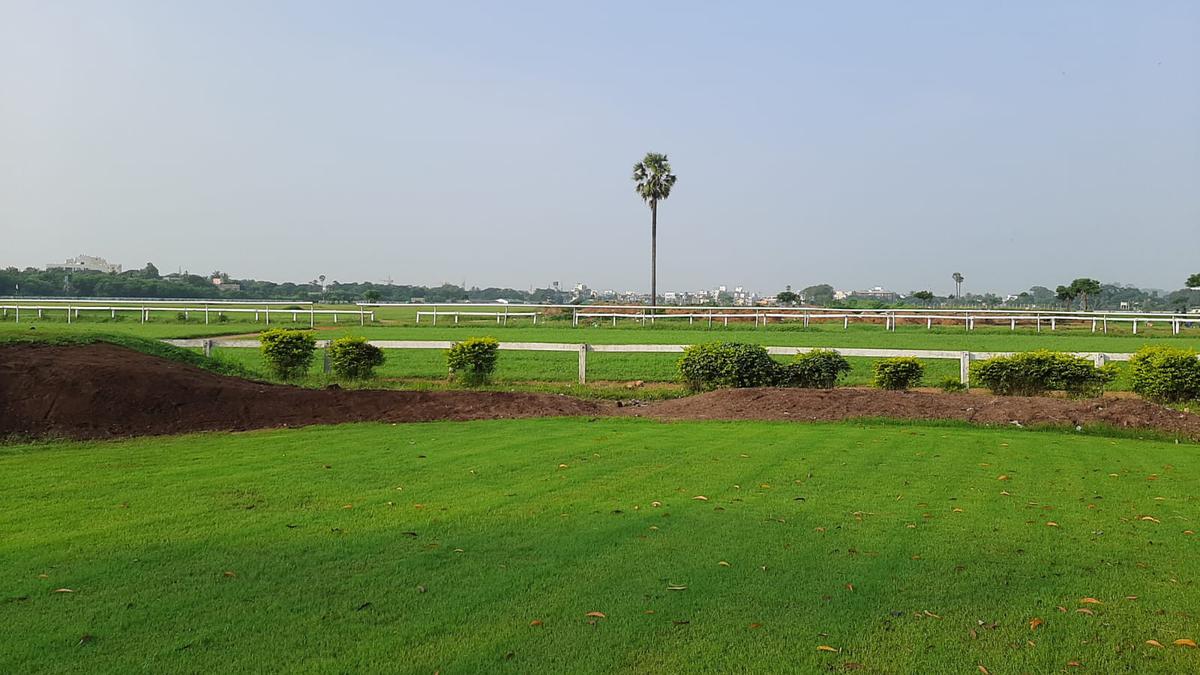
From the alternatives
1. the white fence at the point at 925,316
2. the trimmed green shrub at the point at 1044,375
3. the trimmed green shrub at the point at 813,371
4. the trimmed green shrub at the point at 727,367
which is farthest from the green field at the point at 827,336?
the trimmed green shrub at the point at 1044,375

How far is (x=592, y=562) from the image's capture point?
5574 mm

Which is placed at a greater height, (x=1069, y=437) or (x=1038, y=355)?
(x=1038, y=355)

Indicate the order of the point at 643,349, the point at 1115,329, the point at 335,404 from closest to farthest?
1. the point at 335,404
2. the point at 643,349
3. the point at 1115,329

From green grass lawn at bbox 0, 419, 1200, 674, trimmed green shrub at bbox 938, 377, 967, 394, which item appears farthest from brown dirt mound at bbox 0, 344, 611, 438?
trimmed green shrub at bbox 938, 377, 967, 394

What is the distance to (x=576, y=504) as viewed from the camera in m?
7.20

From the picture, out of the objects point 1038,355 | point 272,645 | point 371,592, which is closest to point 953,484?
point 371,592

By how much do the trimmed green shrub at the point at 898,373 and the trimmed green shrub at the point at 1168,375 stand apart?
3891mm

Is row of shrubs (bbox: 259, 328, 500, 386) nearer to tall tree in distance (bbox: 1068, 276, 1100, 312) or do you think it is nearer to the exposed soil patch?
the exposed soil patch

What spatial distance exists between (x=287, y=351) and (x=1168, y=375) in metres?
18.1

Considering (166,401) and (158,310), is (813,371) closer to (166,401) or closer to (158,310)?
(166,401)

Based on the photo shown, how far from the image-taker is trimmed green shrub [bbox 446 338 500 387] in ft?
61.0

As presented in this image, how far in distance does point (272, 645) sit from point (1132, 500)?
7.53m

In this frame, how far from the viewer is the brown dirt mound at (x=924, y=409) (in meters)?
12.8

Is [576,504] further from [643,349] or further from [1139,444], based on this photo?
[643,349]
